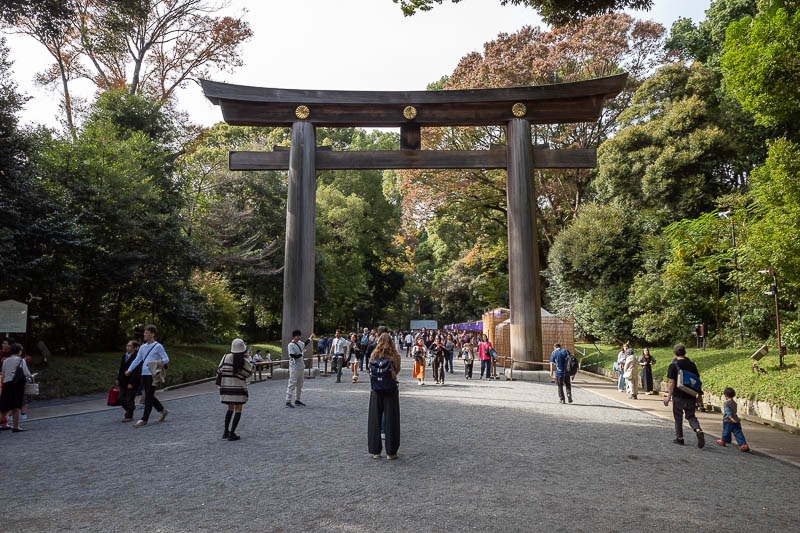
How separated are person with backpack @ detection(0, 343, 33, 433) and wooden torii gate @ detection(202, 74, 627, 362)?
7344 mm

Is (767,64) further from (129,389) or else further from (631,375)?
(129,389)

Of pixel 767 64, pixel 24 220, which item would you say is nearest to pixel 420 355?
pixel 24 220

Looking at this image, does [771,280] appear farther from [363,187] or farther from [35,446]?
[363,187]

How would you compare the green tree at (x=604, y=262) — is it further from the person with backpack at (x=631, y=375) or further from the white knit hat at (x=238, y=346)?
the white knit hat at (x=238, y=346)

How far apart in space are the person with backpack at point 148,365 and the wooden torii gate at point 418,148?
6.22 meters

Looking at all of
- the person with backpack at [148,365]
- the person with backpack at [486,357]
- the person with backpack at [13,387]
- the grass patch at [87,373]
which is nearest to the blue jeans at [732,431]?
the person with backpack at [148,365]

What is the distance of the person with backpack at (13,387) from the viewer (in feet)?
26.6

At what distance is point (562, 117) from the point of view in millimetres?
16031

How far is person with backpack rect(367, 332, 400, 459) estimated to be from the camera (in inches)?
241

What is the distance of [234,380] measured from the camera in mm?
7418

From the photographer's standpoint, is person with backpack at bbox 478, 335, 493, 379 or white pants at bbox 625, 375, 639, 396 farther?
person with backpack at bbox 478, 335, 493, 379

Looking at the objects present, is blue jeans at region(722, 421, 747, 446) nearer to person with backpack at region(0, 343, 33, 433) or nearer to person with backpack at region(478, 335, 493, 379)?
person with backpack at region(478, 335, 493, 379)

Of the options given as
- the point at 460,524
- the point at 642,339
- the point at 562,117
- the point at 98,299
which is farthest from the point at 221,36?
the point at 460,524

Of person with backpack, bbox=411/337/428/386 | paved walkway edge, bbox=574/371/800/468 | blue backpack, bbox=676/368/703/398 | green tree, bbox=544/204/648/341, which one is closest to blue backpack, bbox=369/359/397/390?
blue backpack, bbox=676/368/703/398
